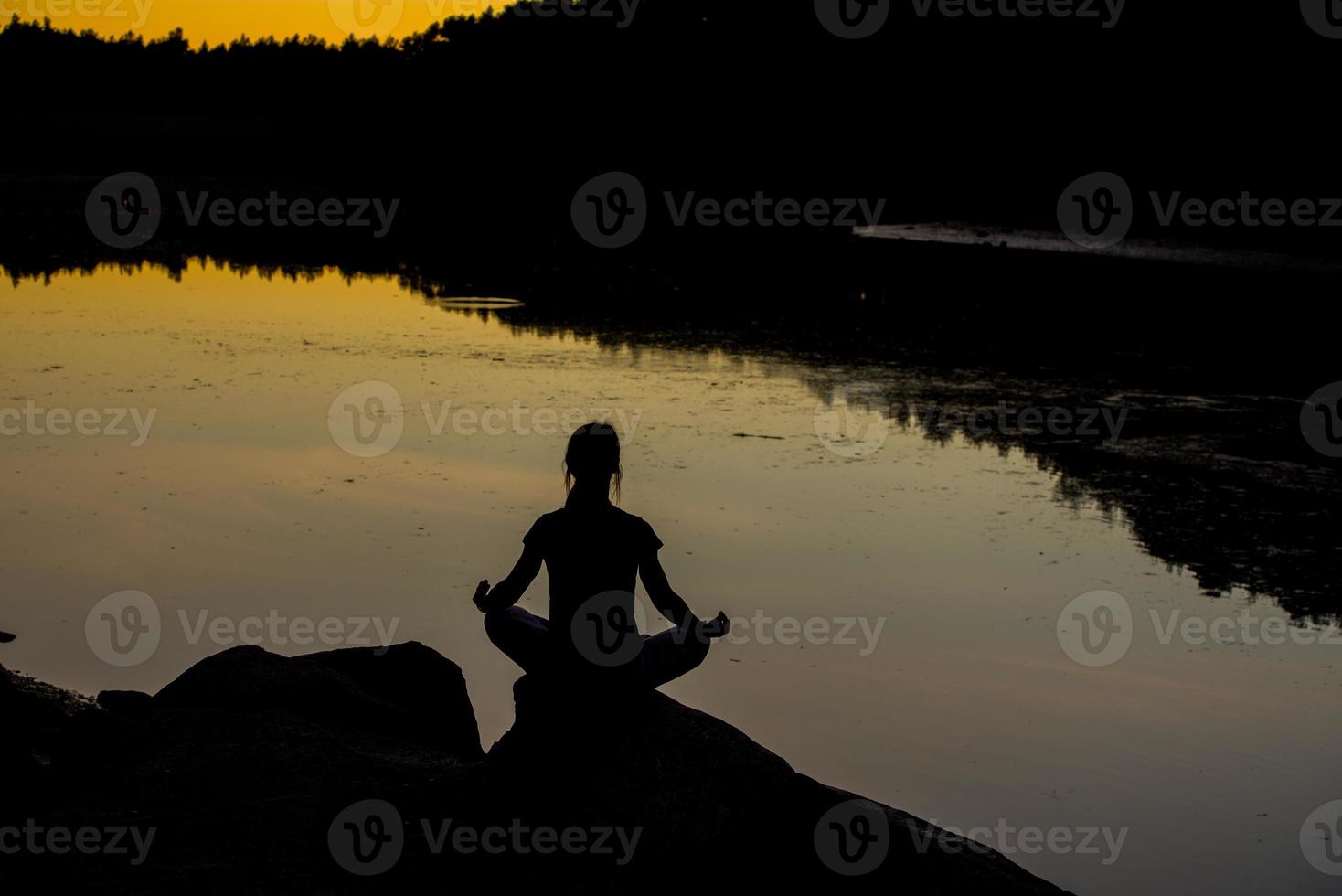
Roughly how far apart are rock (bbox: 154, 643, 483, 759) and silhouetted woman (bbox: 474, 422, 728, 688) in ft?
5.50

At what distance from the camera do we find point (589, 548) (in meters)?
5.30

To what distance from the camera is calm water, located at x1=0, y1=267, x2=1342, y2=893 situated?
24.1ft

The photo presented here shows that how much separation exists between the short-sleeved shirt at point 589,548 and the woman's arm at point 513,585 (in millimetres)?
40

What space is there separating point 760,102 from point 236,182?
71.3 feet

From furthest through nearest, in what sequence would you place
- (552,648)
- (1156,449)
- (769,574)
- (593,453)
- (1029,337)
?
(1029,337) < (1156,449) < (769,574) < (552,648) < (593,453)

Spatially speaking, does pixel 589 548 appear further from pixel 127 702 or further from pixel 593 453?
pixel 127 702

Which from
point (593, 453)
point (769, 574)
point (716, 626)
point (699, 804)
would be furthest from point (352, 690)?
point (769, 574)

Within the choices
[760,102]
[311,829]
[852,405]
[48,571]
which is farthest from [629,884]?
[760,102]

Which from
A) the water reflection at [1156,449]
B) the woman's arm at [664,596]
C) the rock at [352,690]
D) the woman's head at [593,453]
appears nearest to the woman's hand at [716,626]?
the woman's arm at [664,596]

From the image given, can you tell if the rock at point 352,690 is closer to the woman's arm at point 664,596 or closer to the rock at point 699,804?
the rock at point 699,804

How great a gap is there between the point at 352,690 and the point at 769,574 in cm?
355

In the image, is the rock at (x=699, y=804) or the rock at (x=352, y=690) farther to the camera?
the rock at (x=352, y=690)

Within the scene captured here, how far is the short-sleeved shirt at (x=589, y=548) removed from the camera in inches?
209

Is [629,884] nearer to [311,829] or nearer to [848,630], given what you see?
[311,829]
